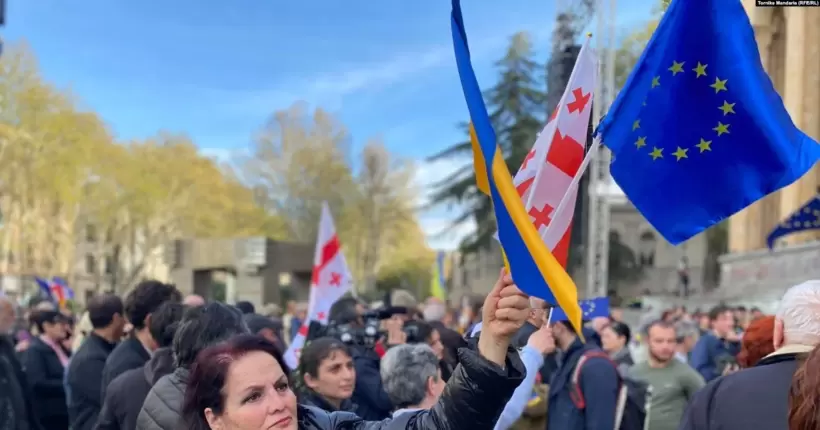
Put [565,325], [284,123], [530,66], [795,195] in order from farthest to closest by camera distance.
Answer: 1. [284,123]
2. [530,66]
3. [795,195]
4. [565,325]

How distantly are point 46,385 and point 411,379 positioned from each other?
3985mm

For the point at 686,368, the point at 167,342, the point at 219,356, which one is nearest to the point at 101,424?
the point at 167,342

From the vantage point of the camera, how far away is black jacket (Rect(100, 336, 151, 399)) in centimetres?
484

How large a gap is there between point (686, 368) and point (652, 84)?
343 cm

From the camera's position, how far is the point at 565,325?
5.48 m

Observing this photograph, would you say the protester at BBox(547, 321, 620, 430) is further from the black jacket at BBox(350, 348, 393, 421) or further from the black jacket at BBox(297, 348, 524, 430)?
the black jacket at BBox(297, 348, 524, 430)

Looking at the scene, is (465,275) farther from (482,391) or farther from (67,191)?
(482,391)

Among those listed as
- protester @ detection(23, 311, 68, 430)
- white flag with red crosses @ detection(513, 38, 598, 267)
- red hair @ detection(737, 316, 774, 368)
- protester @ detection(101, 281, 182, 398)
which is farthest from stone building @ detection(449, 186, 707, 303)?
white flag with red crosses @ detection(513, 38, 598, 267)

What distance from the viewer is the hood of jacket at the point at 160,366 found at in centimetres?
402

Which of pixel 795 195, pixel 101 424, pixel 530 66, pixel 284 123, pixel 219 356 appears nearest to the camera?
pixel 219 356

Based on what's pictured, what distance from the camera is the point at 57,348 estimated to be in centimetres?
725

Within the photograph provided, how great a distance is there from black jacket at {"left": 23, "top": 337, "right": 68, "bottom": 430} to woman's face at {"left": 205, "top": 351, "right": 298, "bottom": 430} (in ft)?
16.0

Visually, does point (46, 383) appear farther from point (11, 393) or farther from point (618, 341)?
point (618, 341)

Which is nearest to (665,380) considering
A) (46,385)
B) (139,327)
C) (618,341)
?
(618,341)
